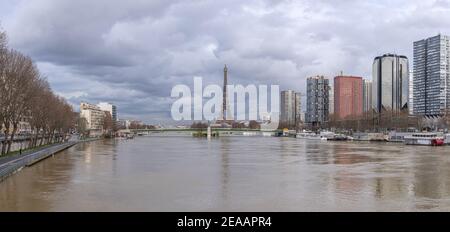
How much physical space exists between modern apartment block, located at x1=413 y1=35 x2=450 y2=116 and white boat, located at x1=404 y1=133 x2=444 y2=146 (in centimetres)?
4737

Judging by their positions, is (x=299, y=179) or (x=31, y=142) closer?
(x=299, y=179)

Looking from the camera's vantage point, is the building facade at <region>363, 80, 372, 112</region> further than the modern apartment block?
Yes

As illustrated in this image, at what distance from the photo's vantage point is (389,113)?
143125 mm

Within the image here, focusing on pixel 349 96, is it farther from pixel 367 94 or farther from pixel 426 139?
pixel 426 139

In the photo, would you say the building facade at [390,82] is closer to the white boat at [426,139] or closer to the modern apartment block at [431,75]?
the modern apartment block at [431,75]

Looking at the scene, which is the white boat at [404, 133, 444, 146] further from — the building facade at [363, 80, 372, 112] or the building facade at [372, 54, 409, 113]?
the building facade at [363, 80, 372, 112]

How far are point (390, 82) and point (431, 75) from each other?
15832 mm

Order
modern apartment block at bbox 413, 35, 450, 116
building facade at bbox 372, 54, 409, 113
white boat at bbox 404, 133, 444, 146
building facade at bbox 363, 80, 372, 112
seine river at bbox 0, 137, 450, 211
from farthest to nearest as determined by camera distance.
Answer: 1. building facade at bbox 363, 80, 372, 112
2. building facade at bbox 372, 54, 409, 113
3. modern apartment block at bbox 413, 35, 450, 116
4. white boat at bbox 404, 133, 444, 146
5. seine river at bbox 0, 137, 450, 211

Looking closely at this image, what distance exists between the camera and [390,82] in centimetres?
17062

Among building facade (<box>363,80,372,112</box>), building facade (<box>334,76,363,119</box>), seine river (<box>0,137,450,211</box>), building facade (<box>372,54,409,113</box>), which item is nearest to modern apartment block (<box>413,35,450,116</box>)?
building facade (<box>372,54,409,113</box>)

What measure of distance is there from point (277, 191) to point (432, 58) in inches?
5668

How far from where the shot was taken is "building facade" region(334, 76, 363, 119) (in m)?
Answer: 193
